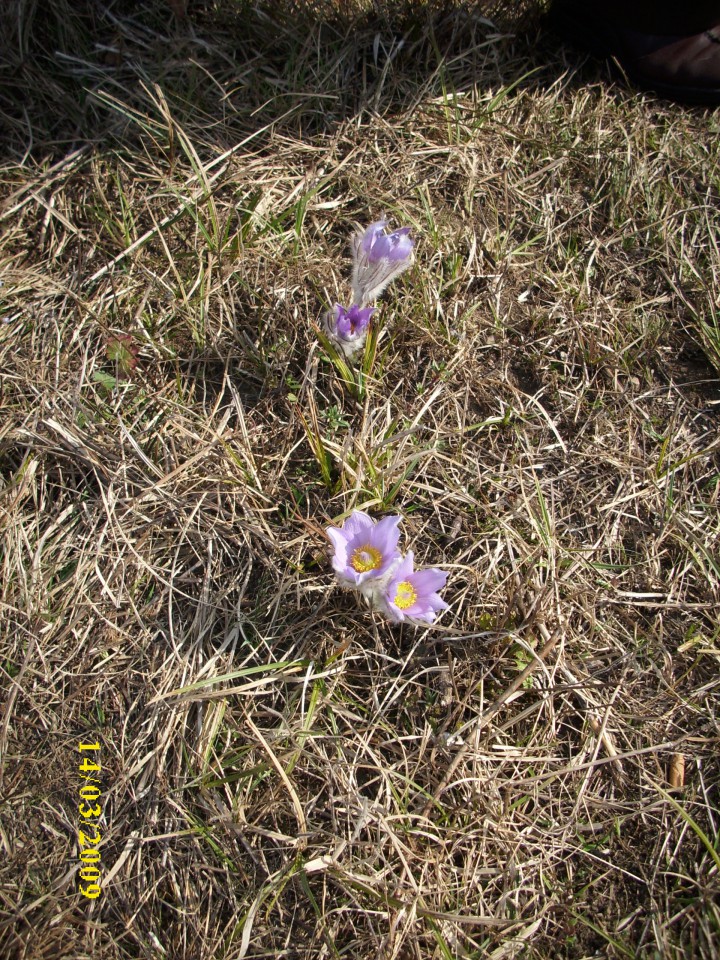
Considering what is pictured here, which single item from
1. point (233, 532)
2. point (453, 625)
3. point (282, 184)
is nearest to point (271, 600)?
point (233, 532)

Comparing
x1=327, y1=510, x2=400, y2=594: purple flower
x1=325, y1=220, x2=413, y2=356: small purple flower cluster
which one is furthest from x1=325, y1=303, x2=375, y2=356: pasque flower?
x1=327, y1=510, x2=400, y2=594: purple flower

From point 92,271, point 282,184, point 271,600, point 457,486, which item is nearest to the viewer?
point 271,600

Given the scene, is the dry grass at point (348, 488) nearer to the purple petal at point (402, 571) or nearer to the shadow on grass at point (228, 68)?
the shadow on grass at point (228, 68)

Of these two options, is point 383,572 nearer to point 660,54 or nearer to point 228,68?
point 228,68

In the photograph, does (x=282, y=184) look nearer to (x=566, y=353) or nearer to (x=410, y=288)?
(x=410, y=288)
